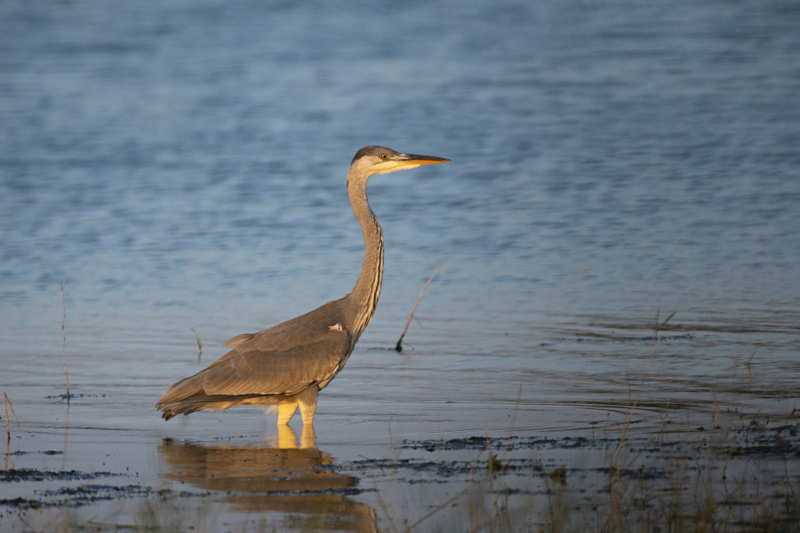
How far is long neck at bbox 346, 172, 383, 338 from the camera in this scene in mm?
7418

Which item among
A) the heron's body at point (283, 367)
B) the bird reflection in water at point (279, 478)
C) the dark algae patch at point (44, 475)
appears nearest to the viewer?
the bird reflection in water at point (279, 478)

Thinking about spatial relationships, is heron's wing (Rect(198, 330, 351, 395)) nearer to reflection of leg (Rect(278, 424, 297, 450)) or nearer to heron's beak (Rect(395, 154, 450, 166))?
reflection of leg (Rect(278, 424, 297, 450))

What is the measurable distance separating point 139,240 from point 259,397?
745 centimetres

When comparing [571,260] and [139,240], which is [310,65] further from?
[571,260]

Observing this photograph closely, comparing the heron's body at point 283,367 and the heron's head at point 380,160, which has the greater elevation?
the heron's head at point 380,160

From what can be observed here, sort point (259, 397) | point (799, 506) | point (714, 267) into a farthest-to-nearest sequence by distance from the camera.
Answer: point (714, 267) → point (259, 397) → point (799, 506)

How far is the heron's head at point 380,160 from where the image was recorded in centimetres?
776

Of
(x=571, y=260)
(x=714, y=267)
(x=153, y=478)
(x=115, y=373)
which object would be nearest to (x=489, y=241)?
(x=571, y=260)

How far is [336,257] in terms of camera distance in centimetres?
1291

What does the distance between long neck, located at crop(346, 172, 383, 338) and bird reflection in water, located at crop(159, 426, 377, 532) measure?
40.3 inches

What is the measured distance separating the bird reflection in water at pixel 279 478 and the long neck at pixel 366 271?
1024 mm

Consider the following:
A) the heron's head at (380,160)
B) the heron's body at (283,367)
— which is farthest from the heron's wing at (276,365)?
the heron's head at (380,160)

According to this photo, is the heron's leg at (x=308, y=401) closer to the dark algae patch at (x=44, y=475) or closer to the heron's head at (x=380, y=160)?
the dark algae patch at (x=44, y=475)

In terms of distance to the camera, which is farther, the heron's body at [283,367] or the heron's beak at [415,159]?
the heron's beak at [415,159]
